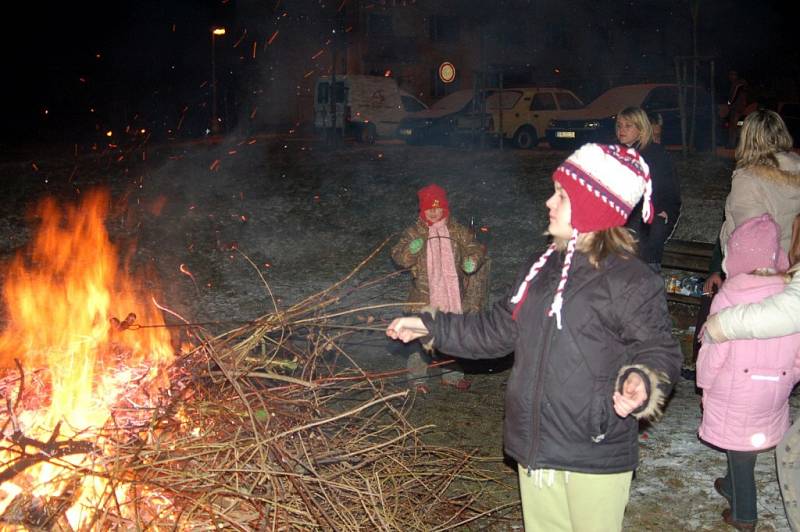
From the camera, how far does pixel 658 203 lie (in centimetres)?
Result: 652

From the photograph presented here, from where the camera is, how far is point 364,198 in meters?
12.3

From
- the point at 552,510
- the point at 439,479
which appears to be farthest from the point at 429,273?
the point at 552,510

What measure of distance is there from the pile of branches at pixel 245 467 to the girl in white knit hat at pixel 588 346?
36.2 inches

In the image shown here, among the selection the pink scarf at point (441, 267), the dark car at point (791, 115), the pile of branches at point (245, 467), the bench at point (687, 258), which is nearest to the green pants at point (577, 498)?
the pile of branches at point (245, 467)

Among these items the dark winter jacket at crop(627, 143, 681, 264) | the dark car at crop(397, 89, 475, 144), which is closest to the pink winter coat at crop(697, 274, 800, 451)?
the dark winter jacket at crop(627, 143, 681, 264)

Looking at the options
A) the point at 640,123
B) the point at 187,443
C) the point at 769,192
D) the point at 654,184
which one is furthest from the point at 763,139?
the point at 187,443

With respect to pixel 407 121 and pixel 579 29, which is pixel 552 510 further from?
→ pixel 579 29

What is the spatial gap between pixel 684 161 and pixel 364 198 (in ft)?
18.0

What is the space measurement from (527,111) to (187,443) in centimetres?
1769

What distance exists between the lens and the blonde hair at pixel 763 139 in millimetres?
5184

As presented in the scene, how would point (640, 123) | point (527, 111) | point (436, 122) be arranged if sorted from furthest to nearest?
point (436, 122)
point (527, 111)
point (640, 123)

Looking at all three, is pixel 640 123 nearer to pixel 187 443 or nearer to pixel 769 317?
pixel 769 317

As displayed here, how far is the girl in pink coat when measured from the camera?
3.94 metres

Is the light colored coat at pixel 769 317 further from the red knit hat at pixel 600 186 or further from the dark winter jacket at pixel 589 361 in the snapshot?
the red knit hat at pixel 600 186
